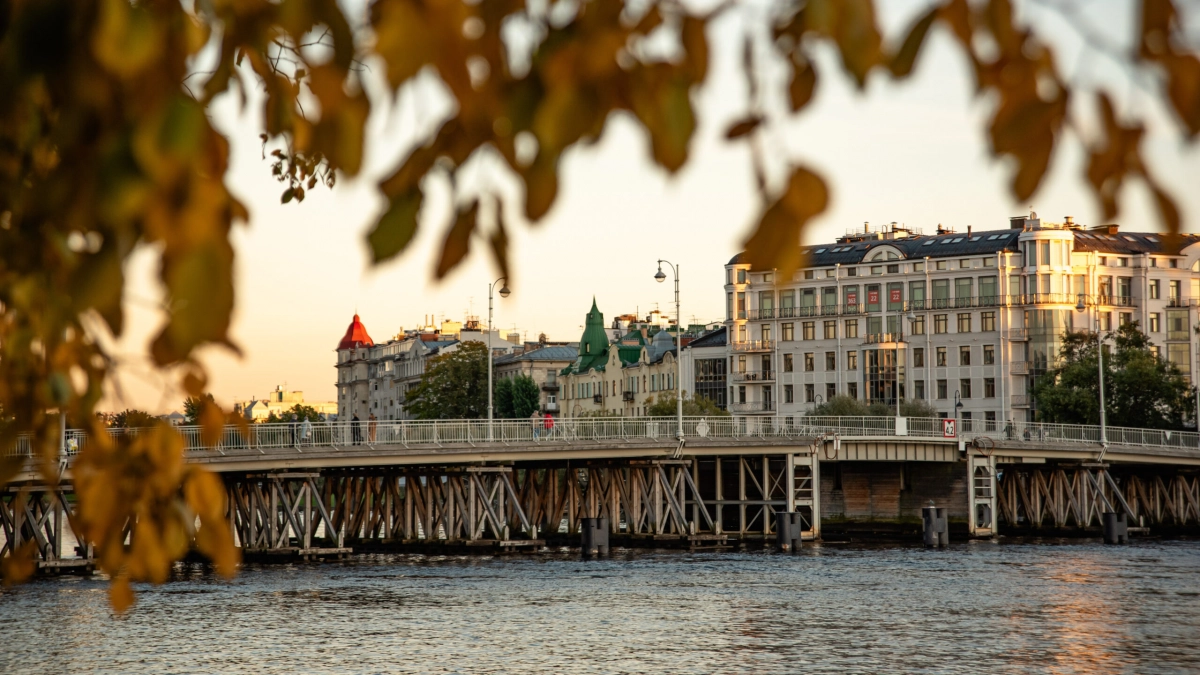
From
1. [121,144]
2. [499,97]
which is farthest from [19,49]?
[499,97]

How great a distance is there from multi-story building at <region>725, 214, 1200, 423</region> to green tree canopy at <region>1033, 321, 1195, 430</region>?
50.1 feet

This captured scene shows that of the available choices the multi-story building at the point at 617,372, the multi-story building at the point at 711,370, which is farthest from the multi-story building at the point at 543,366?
the multi-story building at the point at 711,370

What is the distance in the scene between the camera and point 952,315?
408ft

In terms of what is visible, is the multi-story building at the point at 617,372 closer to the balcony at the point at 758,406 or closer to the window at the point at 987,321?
the balcony at the point at 758,406

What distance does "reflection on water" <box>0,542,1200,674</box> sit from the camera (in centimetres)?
2892

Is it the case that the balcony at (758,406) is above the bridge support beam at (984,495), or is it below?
above

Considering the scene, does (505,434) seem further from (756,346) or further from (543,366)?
(543,366)

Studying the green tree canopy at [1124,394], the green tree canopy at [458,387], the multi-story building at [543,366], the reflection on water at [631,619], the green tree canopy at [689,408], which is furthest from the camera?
the multi-story building at [543,366]

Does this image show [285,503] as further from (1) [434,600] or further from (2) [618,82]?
(2) [618,82]

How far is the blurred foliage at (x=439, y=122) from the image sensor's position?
2988 mm

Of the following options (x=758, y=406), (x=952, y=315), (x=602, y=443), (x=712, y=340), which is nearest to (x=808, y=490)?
(x=602, y=443)

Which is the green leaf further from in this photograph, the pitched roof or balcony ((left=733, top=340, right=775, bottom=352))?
the pitched roof

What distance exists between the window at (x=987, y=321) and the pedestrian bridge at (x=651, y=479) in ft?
108

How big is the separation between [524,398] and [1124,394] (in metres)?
60.1
